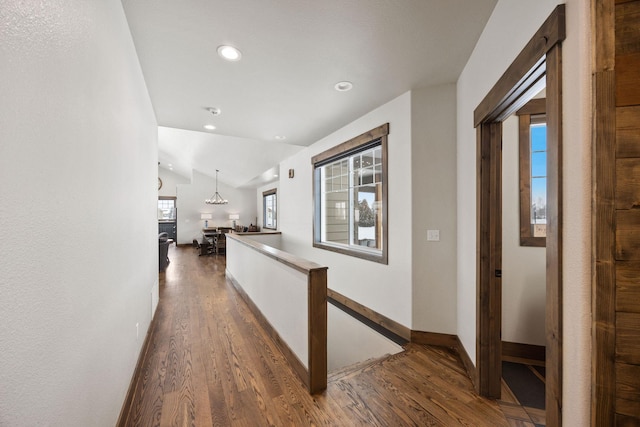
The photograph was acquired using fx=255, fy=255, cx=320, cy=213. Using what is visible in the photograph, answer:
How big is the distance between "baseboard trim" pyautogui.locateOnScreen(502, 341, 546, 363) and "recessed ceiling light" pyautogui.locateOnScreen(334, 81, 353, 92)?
287 cm

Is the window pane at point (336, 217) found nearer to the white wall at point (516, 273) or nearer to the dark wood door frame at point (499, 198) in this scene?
the white wall at point (516, 273)

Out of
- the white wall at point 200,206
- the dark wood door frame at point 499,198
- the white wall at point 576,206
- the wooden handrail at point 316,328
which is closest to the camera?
the white wall at point 576,206

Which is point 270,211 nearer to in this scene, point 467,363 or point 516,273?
point 516,273

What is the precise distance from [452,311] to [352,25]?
8.30 ft

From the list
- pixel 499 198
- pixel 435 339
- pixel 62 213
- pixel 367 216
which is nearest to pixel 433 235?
pixel 499 198

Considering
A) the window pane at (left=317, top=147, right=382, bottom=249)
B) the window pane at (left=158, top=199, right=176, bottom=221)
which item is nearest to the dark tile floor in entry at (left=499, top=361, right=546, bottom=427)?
the window pane at (left=317, top=147, right=382, bottom=249)

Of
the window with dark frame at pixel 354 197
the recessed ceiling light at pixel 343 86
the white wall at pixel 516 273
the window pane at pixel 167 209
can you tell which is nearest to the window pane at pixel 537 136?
the white wall at pixel 516 273

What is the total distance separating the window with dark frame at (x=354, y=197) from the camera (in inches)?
123

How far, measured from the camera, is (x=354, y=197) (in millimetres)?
3873

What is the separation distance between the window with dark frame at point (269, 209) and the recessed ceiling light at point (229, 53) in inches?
307

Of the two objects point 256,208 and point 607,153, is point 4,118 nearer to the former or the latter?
point 607,153

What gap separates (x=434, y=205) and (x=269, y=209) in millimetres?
8833

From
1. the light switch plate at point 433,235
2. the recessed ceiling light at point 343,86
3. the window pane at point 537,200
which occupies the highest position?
the recessed ceiling light at point 343,86

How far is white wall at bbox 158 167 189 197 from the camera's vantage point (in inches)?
457
